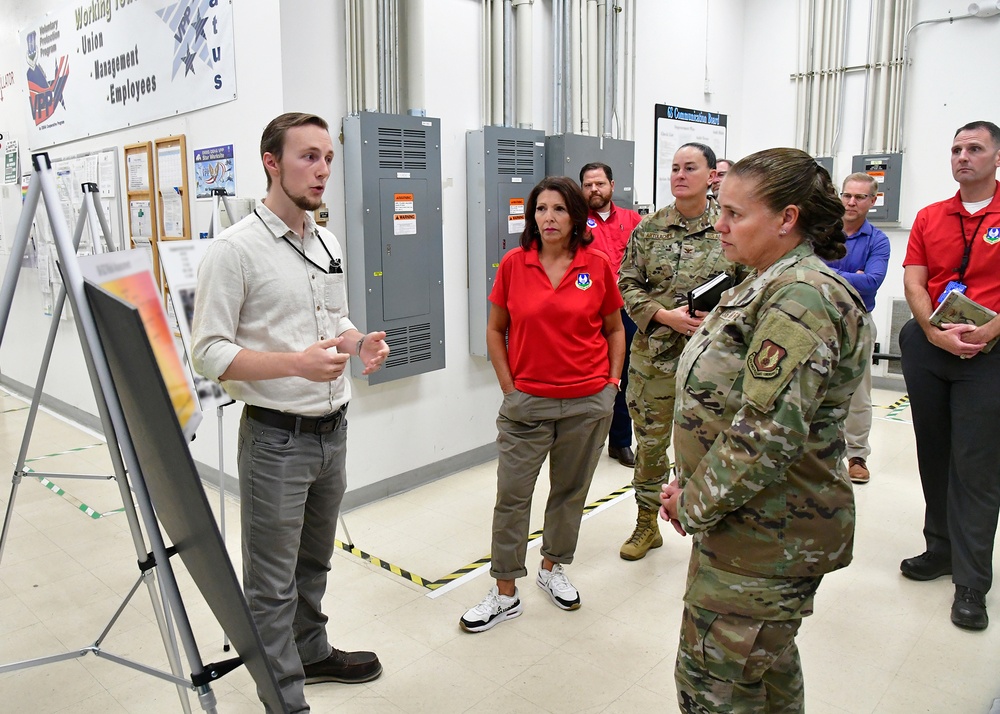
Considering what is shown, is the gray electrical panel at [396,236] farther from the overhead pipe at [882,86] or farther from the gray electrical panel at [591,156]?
the overhead pipe at [882,86]

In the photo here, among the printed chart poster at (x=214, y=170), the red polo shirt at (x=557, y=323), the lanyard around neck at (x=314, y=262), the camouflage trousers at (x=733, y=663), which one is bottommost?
the camouflage trousers at (x=733, y=663)

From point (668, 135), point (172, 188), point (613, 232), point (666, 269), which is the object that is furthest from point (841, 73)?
point (172, 188)

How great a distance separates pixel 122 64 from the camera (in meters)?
4.38

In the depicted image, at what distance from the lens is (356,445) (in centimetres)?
382

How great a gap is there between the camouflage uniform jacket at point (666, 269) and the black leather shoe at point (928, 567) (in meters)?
1.32

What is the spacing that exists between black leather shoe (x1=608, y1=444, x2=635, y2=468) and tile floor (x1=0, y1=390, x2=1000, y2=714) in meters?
0.70

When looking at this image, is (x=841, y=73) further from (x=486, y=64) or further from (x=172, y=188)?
(x=172, y=188)

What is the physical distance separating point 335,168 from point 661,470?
6.93 feet

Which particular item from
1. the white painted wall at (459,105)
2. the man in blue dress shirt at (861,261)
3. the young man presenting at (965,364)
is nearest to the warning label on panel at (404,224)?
the white painted wall at (459,105)

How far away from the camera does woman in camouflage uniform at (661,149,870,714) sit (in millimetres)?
1428

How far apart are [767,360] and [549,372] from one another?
4.31 feet

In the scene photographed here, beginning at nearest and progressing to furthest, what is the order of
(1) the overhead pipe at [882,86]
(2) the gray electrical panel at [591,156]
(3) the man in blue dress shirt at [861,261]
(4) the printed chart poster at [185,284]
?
(4) the printed chart poster at [185,284]
(3) the man in blue dress shirt at [861,261]
(2) the gray electrical panel at [591,156]
(1) the overhead pipe at [882,86]

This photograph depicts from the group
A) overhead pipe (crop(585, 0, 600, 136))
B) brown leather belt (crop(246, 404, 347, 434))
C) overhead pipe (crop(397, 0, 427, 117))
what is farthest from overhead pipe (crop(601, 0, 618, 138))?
brown leather belt (crop(246, 404, 347, 434))

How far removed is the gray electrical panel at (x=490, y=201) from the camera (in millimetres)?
4184
